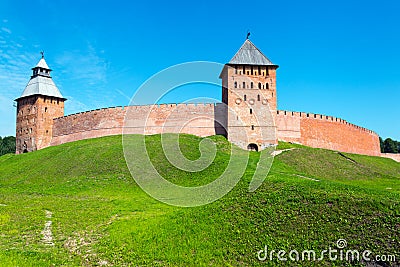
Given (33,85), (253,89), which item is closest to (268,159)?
(253,89)

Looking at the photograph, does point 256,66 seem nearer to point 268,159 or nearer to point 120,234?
point 268,159

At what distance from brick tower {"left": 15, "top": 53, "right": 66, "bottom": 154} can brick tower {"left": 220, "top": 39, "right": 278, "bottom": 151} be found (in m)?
19.1

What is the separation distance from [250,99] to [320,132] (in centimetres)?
940

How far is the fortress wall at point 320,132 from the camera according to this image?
121 ft

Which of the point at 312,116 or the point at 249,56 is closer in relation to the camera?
the point at 249,56

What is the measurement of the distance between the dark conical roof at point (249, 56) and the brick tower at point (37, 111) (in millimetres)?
20080

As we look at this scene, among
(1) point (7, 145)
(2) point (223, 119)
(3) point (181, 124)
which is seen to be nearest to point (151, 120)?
(3) point (181, 124)

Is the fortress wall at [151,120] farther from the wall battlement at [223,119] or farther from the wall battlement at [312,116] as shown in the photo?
the wall battlement at [312,116]

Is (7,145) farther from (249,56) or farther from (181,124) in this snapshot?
(249,56)

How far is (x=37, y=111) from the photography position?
39.9m

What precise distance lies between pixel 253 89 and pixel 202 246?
2443 cm

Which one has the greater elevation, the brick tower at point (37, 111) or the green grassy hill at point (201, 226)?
the brick tower at point (37, 111)

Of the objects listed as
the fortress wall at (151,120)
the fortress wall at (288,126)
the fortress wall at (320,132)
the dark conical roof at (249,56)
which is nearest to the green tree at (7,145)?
the fortress wall at (151,120)

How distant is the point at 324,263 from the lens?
9.99m
